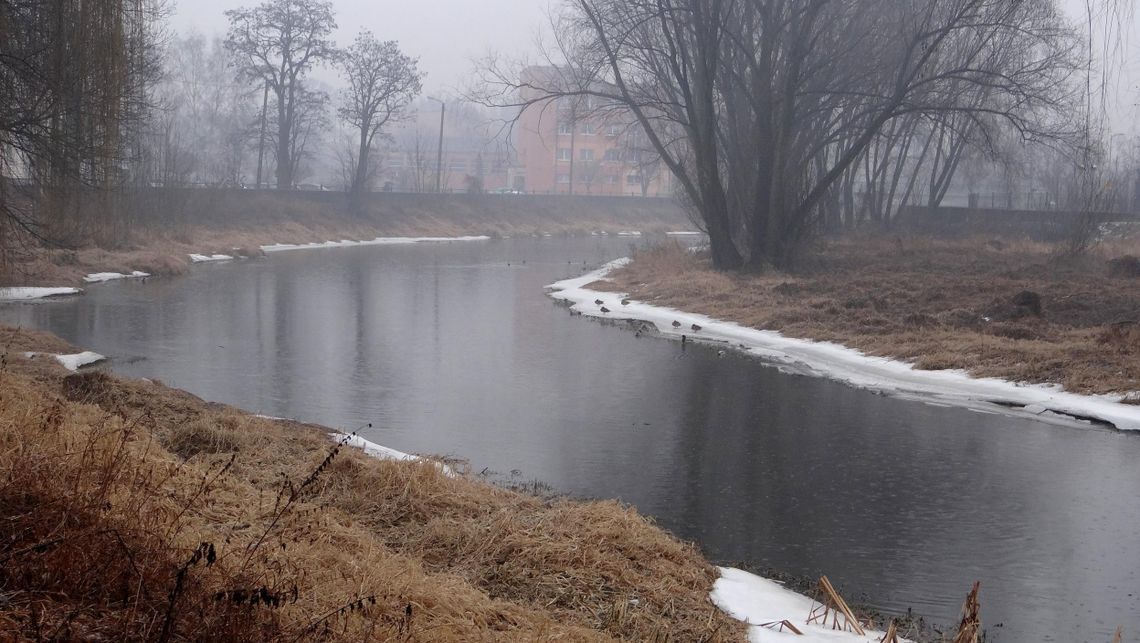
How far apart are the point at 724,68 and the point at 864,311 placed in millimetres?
12485

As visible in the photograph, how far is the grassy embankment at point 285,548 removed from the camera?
4516 mm

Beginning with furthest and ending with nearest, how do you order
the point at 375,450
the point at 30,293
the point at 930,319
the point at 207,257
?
the point at 207,257, the point at 30,293, the point at 930,319, the point at 375,450

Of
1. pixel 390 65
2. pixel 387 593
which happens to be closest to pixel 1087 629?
pixel 387 593

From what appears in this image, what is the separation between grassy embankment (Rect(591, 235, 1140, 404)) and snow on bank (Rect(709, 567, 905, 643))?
345 inches

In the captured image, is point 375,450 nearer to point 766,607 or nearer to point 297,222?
point 766,607

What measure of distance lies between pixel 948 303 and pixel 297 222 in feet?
142

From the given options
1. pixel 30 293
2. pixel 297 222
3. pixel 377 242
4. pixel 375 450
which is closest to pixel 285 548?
pixel 375 450

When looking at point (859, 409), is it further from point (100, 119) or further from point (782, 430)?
point (100, 119)

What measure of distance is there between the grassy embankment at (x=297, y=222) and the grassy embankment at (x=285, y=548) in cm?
928

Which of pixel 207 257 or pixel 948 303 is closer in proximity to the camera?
pixel 948 303

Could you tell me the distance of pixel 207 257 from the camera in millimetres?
43188

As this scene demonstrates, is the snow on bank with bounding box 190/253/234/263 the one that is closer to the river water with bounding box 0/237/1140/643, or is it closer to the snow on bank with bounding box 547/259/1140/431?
the river water with bounding box 0/237/1140/643

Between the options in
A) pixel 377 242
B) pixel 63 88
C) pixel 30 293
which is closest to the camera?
pixel 63 88

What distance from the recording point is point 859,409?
1480 cm
